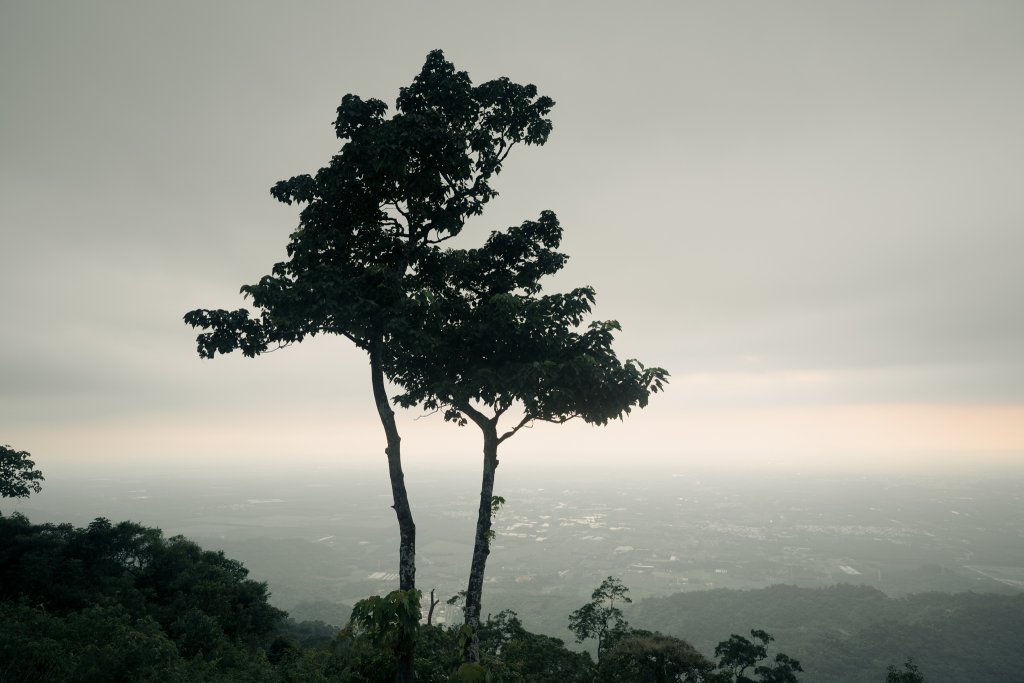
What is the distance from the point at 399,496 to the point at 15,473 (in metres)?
41.1

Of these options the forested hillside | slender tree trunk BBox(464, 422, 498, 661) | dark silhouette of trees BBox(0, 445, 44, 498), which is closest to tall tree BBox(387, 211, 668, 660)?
slender tree trunk BBox(464, 422, 498, 661)

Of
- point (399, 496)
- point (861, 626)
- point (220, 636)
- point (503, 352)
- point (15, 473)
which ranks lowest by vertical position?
point (861, 626)

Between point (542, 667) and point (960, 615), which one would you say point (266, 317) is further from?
point (960, 615)

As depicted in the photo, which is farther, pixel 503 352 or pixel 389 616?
pixel 503 352

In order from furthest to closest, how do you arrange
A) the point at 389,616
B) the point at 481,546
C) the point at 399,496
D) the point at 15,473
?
the point at 15,473 < the point at 481,546 < the point at 399,496 < the point at 389,616

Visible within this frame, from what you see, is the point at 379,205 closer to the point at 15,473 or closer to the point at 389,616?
the point at 389,616

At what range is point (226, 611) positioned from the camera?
29.4 meters

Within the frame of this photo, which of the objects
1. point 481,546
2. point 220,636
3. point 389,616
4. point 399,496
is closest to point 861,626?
point 220,636

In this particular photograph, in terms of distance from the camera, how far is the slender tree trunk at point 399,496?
7778mm

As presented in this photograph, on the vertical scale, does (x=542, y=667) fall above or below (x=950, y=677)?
above

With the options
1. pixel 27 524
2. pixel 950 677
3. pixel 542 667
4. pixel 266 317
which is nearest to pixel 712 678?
pixel 542 667

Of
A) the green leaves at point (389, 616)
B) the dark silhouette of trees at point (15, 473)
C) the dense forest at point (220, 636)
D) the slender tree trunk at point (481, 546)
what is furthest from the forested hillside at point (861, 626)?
the dark silhouette of trees at point (15, 473)

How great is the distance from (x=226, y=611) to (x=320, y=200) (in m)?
33.5

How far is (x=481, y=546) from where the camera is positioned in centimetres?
961
